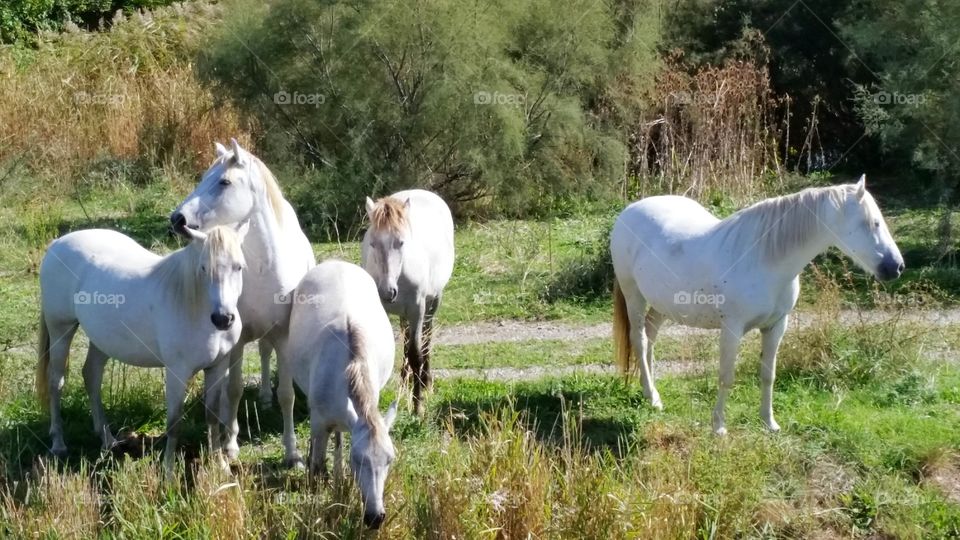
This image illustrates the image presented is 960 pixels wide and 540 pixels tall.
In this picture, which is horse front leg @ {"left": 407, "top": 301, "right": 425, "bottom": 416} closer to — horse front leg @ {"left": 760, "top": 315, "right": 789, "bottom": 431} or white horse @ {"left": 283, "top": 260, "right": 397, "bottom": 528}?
white horse @ {"left": 283, "top": 260, "right": 397, "bottom": 528}

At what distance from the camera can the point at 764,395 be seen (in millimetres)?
6914

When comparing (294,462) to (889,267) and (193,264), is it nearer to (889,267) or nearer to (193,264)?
(193,264)

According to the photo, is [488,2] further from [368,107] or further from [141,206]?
[141,206]

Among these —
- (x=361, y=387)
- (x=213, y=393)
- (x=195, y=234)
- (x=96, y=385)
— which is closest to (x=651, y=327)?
(x=361, y=387)

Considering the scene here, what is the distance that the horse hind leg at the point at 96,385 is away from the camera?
684 centimetres

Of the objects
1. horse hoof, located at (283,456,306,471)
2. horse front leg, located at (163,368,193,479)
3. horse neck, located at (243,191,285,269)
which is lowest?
horse hoof, located at (283,456,306,471)

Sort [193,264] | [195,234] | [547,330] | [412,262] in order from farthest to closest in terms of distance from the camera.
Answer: [547,330] → [412,262] → [193,264] → [195,234]

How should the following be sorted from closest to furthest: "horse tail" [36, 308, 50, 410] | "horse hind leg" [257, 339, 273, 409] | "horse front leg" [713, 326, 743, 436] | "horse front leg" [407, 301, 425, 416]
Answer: "horse front leg" [713, 326, 743, 436] < "horse tail" [36, 308, 50, 410] < "horse front leg" [407, 301, 425, 416] < "horse hind leg" [257, 339, 273, 409]

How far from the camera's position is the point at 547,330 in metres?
9.80

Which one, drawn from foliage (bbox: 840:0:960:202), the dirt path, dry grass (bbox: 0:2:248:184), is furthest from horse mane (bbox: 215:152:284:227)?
dry grass (bbox: 0:2:248:184)

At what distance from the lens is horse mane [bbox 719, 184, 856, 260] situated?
6.48m

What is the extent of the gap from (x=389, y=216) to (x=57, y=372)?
231cm

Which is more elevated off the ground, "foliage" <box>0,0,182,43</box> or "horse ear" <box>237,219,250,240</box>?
"foliage" <box>0,0,182,43</box>

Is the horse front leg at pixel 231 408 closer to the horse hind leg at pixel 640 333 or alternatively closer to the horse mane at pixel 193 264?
the horse mane at pixel 193 264
